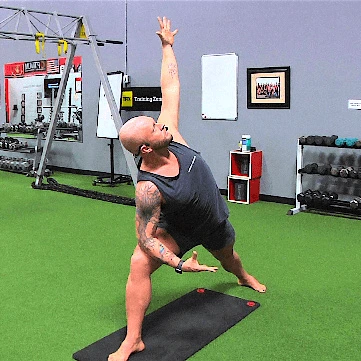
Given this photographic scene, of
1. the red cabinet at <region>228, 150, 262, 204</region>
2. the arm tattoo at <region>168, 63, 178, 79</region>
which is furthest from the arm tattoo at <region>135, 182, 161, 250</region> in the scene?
the red cabinet at <region>228, 150, 262, 204</region>

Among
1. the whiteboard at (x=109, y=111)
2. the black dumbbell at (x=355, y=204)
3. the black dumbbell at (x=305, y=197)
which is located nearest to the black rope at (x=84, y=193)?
the whiteboard at (x=109, y=111)

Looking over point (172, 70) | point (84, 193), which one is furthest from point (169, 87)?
point (84, 193)

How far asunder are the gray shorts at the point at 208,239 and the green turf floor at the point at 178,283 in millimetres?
391

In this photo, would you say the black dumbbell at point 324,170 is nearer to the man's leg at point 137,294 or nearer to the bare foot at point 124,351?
the man's leg at point 137,294

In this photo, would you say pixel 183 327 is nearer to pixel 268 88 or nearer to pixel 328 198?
pixel 328 198

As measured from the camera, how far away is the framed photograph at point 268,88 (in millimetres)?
5012

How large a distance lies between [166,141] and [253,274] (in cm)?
139

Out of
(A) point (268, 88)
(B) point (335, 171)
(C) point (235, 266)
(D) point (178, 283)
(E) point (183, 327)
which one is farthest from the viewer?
(A) point (268, 88)

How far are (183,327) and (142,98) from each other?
4212mm

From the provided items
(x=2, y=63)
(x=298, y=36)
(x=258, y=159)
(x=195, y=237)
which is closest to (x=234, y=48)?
(x=298, y=36)

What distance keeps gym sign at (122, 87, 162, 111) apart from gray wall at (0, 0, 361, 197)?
134 mm

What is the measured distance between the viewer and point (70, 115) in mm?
7227

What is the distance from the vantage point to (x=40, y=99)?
25.0 feet

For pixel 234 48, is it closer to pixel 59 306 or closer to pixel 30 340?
pixel 59 306
